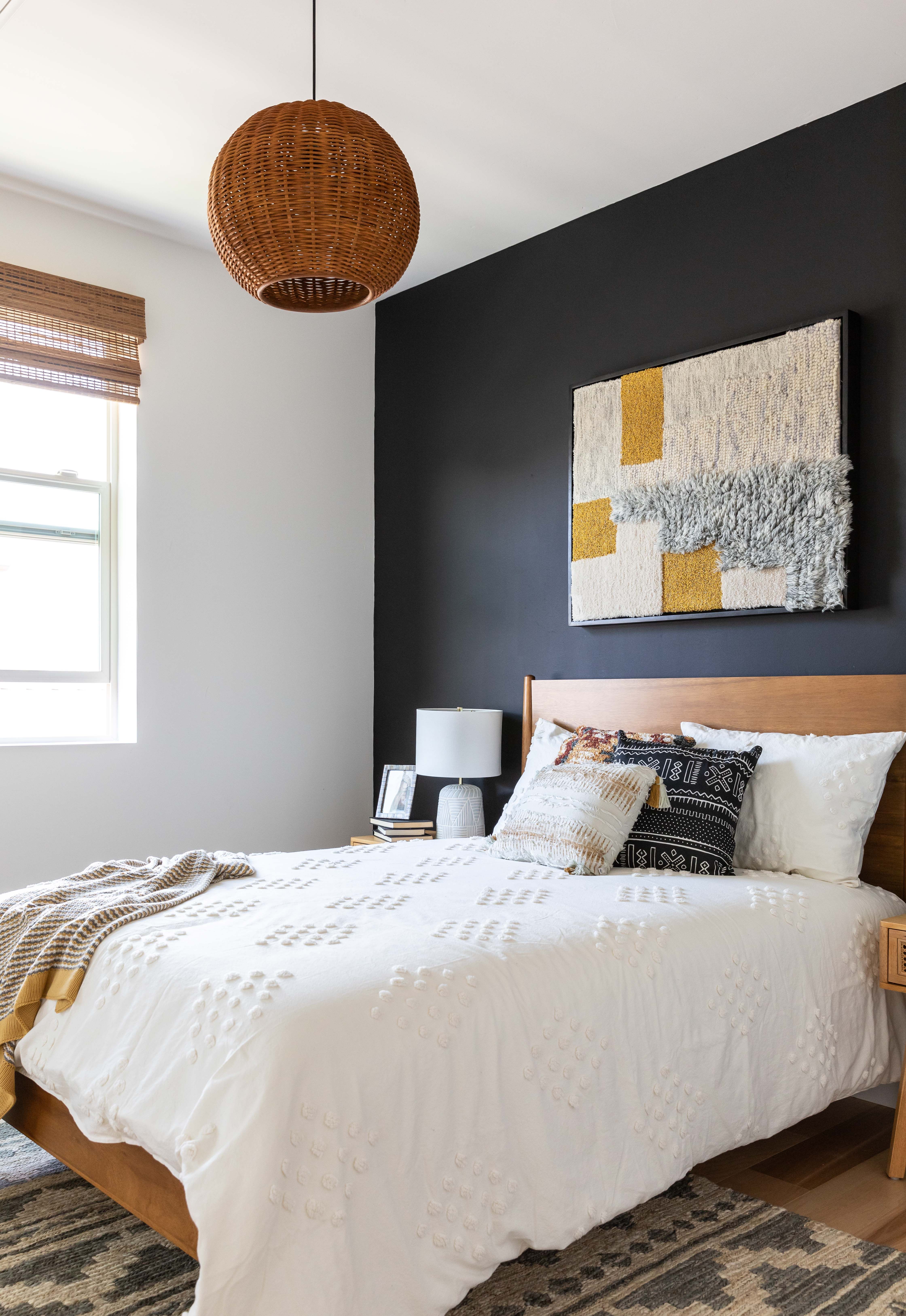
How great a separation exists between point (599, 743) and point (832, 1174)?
4.38ft

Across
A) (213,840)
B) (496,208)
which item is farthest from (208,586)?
(496,208)

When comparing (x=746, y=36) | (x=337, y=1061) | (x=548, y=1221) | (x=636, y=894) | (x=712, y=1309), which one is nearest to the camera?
(x=337, y=1061)

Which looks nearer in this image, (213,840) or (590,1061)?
(590,1061)

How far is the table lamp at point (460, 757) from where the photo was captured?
3891 mm

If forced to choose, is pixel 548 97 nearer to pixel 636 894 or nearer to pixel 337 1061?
pixel 636 894

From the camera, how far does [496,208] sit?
386 cm

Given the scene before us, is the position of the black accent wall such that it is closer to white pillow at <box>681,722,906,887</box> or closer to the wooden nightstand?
white pillow at <box>681,722,906,887</box>

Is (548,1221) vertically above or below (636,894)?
below

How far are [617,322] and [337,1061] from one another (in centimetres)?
300

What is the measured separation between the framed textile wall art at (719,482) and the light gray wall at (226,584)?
1290 millimetres

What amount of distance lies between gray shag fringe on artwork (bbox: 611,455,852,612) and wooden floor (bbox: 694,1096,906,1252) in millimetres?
1442

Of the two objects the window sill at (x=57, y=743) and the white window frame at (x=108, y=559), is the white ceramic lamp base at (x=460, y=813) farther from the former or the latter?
the white window frame at (x=108, y=559)

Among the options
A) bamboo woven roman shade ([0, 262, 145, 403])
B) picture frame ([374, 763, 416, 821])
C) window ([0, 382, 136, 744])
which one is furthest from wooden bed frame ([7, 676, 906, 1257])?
bamboo woven roman shade ([0, 262, 145, 403])

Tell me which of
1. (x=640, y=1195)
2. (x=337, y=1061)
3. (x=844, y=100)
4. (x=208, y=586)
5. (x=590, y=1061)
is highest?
(x=844, y=100)
